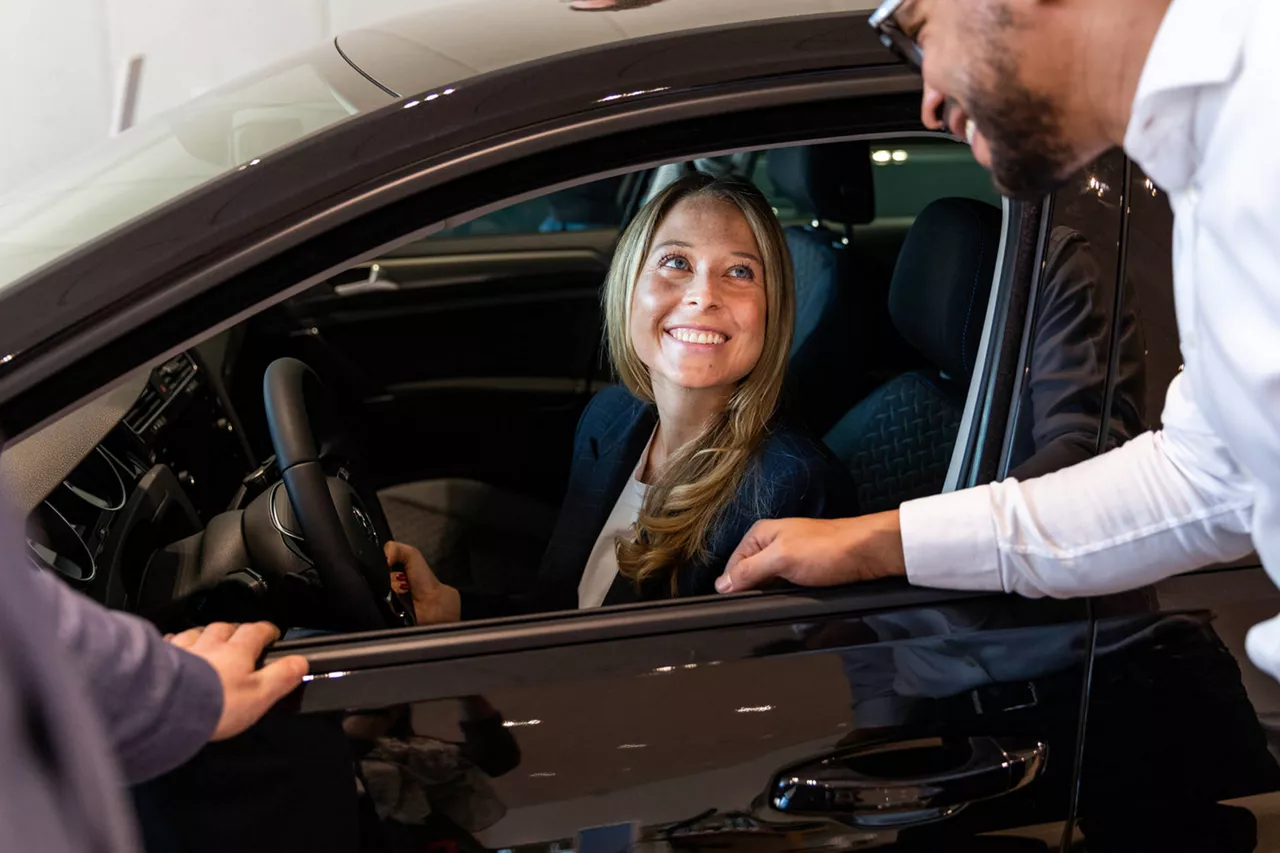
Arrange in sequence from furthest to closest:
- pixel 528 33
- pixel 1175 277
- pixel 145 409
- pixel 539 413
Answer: pixel 539 413 < pixel 145 409 < pixel 528 33 < pixel 1175 277

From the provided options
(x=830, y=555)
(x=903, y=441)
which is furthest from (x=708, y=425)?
(x=830, y=555)

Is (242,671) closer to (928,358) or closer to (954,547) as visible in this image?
(954,547)

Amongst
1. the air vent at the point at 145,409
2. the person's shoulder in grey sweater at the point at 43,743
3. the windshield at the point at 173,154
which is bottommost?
the person's shoulder in grey sweater at the point at 43,743

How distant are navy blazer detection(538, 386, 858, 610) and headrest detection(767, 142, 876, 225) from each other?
69cm

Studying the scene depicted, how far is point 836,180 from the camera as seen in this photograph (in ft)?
7.63

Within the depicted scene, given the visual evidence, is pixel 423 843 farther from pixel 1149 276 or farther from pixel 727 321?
pixel 1149 276

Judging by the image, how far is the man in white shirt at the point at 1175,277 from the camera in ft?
2.57

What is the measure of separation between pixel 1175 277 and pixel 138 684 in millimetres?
892

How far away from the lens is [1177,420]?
3.58 ft

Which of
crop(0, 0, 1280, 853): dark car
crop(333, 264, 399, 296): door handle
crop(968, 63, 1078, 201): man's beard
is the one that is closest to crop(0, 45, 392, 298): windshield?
crop(0, 0, 1280, 853): dark car

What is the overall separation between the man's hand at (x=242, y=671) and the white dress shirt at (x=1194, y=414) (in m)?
0.59

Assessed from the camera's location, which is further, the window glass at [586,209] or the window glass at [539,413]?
the window glass at [586,209]

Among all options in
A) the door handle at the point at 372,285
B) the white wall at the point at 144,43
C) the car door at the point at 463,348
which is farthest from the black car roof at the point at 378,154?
the white wall at the point at 144,43

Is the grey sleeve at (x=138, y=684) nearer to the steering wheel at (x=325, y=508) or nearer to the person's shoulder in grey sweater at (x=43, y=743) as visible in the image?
the person's shoulder in grey sweater at (x=43, y=743)
